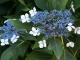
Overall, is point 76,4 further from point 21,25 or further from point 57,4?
point 21,25

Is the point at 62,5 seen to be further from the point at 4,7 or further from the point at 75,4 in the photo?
the point at 4,7

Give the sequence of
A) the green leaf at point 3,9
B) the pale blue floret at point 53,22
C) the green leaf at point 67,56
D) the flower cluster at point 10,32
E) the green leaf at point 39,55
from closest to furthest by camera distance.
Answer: the pale blue floret at point 53,22, the flower cluster at point 10,32, the green leaf at point 67,56, the green leaf at point 39,55, the green leaf at point 3,9

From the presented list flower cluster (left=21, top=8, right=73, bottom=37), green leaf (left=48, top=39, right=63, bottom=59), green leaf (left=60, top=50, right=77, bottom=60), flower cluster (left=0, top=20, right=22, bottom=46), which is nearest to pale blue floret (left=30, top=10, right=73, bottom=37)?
flower cluster (left=21, top=8, right=73, bottom=37)

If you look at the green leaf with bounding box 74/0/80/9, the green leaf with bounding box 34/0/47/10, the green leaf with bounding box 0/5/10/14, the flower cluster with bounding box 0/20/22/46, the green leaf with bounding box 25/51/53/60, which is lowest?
the green leaf with bounding box 25/51/53/60

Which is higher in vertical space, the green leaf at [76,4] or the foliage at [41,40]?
the green leaf at [76,4]

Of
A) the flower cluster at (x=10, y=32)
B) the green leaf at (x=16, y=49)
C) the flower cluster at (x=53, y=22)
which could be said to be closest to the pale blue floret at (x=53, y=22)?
the flower cluster at (x=53, y=22)

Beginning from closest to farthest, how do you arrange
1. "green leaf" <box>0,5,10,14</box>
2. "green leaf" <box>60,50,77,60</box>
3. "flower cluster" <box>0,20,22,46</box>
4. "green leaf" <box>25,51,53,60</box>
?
"flower cluster" <box>0,20,22,46</box>
"green leaf" <box>60,50,77,60</box>
"green leaf" <box>25,51,53,60</box>
"green leaf" <box>0,5,10,14</box>

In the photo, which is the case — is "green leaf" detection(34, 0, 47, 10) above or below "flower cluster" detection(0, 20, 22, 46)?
above

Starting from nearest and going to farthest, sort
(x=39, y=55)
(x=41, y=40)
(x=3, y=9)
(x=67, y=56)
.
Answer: (x=41, y=40) → (x=67, y=56) → (x=39, y=55) → (x=3, y=9)

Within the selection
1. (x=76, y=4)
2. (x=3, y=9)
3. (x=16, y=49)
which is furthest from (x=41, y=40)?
(x=3, y=9)

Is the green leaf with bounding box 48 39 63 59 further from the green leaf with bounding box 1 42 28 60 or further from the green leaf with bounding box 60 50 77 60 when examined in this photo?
the green leaf with bounding box 1 42 28 60

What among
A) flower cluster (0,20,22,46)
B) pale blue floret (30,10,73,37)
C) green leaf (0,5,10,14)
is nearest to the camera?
pale blue floret (30,10,73,37)

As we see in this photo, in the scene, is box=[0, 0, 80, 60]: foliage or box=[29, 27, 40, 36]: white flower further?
box=[0, 0, 80, 60]: foliage

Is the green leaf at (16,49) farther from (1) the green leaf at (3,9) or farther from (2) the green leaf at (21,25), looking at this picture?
(1) the green leaf at (3,9)
